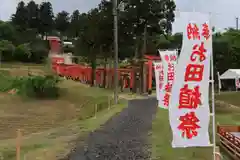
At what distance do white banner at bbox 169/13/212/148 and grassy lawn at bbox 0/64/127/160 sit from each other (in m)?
3.90

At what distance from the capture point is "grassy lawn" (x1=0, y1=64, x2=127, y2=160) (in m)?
11.7

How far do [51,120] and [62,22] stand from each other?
3188 inches

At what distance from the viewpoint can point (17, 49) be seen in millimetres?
69000

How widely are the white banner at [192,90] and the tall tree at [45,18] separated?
87.2m

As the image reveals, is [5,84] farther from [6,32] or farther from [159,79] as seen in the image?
[6,32]

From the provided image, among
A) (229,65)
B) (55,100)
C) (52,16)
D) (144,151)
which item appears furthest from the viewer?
(52,16)

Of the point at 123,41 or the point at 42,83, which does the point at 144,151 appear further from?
the point at 123,41

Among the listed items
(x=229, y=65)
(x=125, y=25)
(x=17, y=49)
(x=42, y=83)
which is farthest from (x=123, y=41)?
(x=17, y=49)

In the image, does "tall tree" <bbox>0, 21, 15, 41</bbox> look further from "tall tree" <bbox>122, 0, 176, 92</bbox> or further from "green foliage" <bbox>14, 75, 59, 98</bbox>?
"green foliage" <bbox>14, 75, 59, 98</bbox>

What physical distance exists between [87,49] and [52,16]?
5663 centimetres

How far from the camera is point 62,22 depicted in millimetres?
102938

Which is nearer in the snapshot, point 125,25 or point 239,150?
point 239,150

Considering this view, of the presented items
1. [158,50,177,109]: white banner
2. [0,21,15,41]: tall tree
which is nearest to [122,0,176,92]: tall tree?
[158,50,177,109]: white banner

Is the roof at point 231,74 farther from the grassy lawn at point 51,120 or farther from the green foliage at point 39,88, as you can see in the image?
the green foliage at point 39,88
